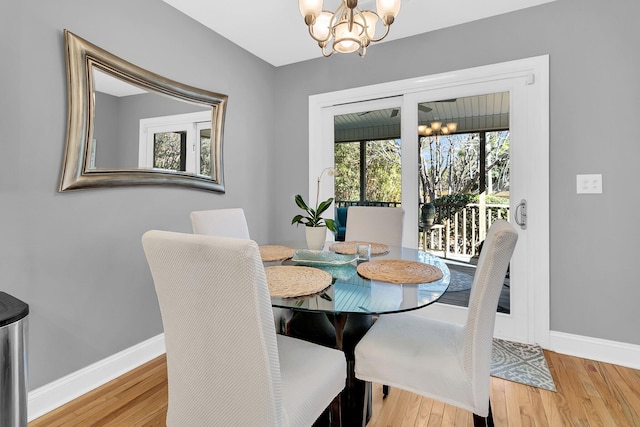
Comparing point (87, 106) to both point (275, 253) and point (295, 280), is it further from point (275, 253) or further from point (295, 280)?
point (295, 280)

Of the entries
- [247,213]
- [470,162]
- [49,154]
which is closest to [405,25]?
[470,162]

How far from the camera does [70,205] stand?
1.77 metres

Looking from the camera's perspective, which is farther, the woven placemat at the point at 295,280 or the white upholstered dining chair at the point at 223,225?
the white upholstered dining chair at the point at 223,225

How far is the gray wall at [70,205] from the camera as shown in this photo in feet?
5.13

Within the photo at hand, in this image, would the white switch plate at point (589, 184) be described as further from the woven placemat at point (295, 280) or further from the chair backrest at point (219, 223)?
the chair backrest at point (219, 223)

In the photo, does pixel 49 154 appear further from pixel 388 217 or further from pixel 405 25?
pixel 405 25

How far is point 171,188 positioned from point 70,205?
0.67 meters

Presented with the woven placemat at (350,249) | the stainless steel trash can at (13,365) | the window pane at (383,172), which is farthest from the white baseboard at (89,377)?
the window pane at (383,172)

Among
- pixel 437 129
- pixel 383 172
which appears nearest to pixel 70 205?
pixel 383 172

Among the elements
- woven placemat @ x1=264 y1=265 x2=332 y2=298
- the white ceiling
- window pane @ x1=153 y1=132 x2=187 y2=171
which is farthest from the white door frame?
window pane @ x1=153 y1=132 x2=187 y2=171

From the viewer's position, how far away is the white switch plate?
84.7 inches

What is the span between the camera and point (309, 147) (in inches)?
129

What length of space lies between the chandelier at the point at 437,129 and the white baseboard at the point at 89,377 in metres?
2.64

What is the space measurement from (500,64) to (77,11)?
110 inches
